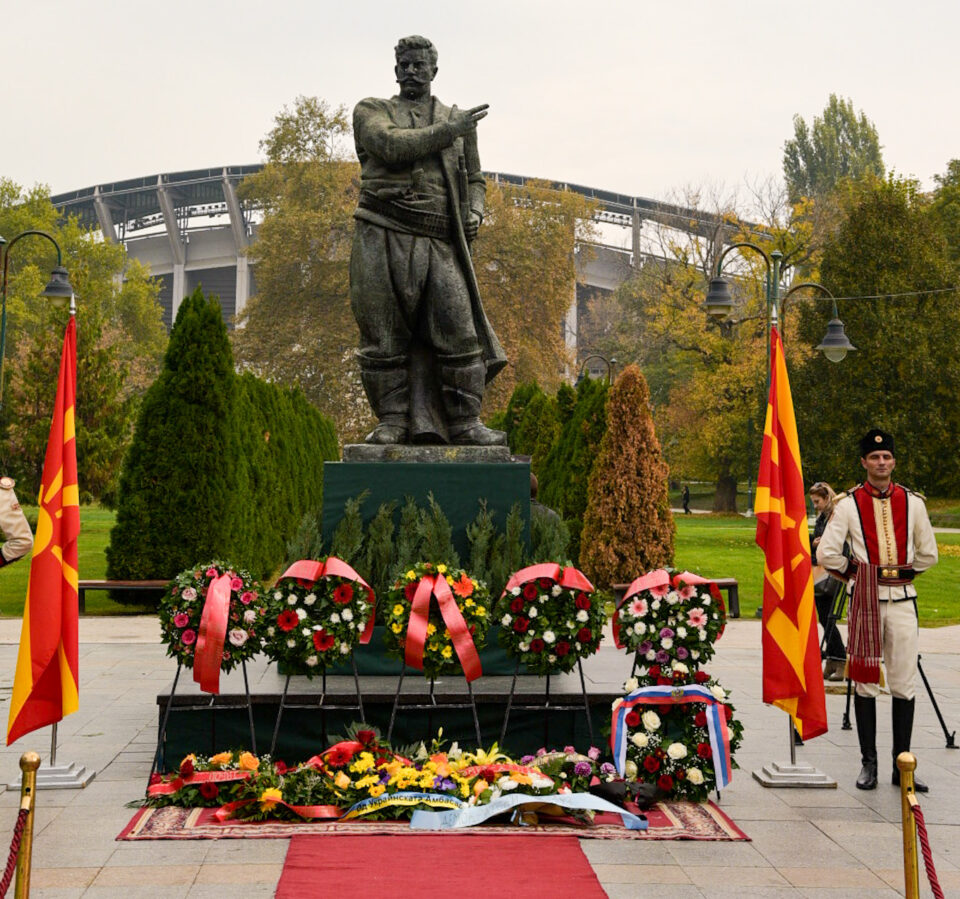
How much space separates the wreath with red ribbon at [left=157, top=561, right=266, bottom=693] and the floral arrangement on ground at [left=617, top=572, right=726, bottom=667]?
77.2 inches

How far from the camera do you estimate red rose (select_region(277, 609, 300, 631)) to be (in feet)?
19.9

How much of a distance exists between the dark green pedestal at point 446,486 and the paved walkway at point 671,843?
4.07ft

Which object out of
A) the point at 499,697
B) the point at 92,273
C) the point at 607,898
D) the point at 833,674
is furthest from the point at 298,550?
the point at 92,273

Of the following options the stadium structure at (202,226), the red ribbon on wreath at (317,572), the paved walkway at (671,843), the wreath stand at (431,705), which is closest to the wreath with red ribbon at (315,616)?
the red ribbon on wreath at (317,572)

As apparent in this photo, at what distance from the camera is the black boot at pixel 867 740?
245 inches

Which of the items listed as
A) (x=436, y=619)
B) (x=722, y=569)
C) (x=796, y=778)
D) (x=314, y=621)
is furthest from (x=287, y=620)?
(x=722, y=569)

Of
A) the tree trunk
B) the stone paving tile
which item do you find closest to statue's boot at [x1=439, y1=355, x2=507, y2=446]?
the stone paving tile

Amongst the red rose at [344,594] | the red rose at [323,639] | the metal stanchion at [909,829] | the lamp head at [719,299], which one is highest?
the lamp head at [719,299]

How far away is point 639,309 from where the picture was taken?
54.9 metres

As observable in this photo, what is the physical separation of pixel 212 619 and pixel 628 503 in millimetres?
11902

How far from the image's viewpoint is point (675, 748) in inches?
227

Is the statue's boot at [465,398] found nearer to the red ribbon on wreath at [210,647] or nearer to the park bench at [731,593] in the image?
the red ribbon on wreath at [210,647]

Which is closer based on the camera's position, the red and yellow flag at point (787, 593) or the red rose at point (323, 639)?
the red rose at point (323, 639)

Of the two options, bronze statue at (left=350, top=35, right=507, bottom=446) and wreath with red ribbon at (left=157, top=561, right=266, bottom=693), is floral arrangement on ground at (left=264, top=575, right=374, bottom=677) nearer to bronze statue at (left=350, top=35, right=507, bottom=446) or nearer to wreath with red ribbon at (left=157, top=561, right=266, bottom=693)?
wreath with red ribbon at (left=157, top=561, right=266, bottom=693)
